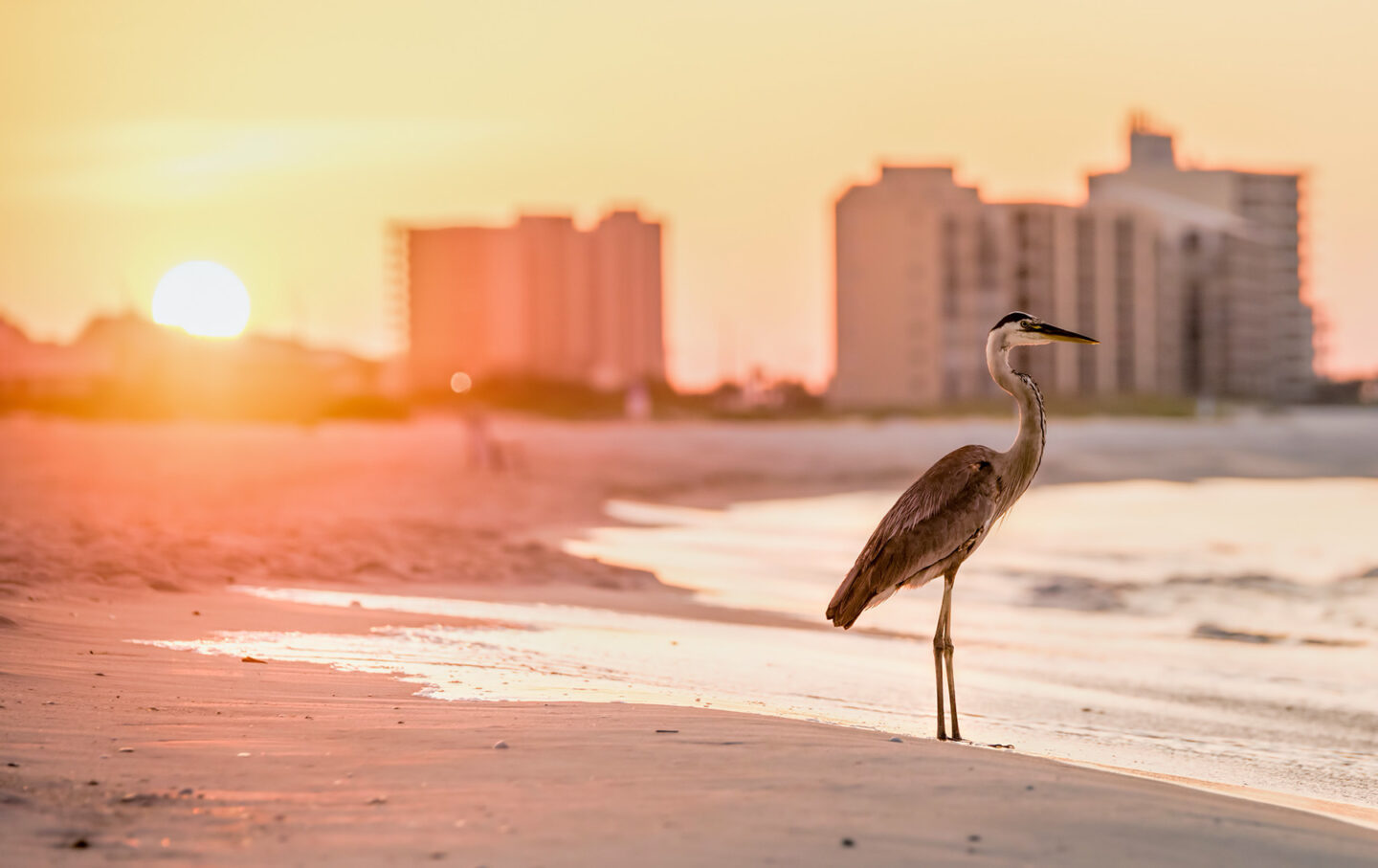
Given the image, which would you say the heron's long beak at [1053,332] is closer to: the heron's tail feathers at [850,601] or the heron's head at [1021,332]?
the heron's head at [1021,332]

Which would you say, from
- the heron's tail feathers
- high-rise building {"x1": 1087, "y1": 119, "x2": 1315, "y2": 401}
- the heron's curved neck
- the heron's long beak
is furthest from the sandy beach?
high-rise building {"x1": 1087, "y1": 119, "x2": 1315, "y2": 401}

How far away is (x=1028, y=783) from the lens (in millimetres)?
5027

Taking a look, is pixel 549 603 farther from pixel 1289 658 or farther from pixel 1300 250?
pixel 1300 250

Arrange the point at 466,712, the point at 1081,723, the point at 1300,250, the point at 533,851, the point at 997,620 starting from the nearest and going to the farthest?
the point at 533,851
the point at 466,712
the point at 1081,723
the point at 997,620
the point at 1300,250

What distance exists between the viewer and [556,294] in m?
118

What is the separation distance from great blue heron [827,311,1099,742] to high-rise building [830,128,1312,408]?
63466 millimetres

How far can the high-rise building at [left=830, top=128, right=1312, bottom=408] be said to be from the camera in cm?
7969

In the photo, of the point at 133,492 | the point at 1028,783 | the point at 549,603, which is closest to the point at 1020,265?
the point at 133,492

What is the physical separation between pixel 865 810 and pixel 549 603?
6.64 metres

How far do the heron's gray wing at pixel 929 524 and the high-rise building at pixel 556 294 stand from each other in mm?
108099

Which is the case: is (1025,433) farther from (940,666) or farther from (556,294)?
(556,294)

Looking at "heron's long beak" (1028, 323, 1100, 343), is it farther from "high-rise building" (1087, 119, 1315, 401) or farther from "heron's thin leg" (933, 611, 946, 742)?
"high-rise building" (1087, 119, 1315, 401)

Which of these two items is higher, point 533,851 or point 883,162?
point 883,162

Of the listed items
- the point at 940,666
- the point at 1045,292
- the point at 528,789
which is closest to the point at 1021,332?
the point at 940,666
